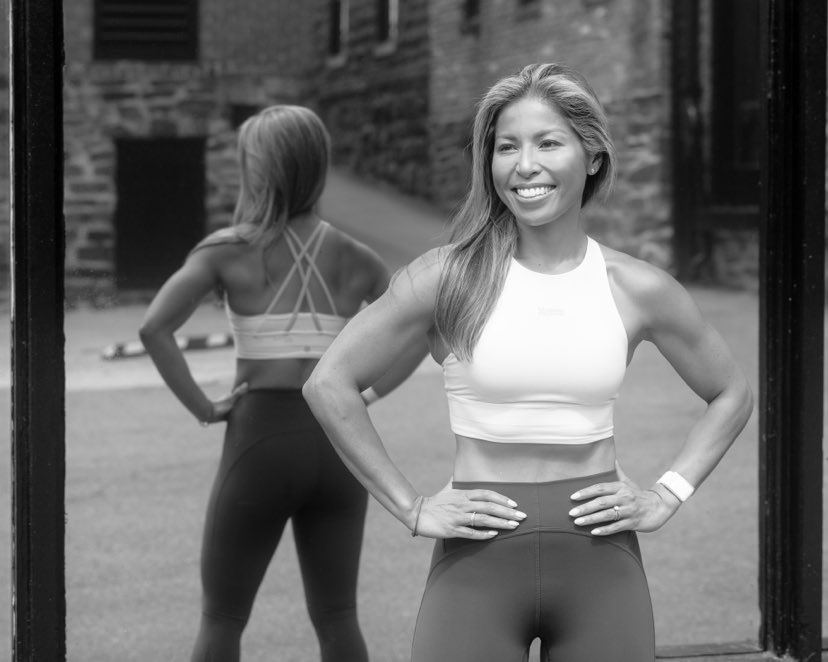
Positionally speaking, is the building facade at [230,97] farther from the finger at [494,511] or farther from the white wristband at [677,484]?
the finger at [494,511]

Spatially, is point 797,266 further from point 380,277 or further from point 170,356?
point 170,356

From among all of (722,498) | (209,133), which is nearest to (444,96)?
(209,133)

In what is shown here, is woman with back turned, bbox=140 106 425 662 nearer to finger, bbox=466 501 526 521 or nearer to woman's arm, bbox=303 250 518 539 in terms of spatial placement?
woman's arm, bbox=303 250 518 539

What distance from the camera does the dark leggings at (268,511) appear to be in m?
2.95

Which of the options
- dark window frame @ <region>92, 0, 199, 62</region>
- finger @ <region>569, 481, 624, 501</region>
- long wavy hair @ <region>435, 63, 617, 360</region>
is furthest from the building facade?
finger @ <region>569, 481, 624, 501</region>

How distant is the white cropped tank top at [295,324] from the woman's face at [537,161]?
934 millimetres

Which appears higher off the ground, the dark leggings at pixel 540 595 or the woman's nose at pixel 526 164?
the woman's nose at pixel 526 164

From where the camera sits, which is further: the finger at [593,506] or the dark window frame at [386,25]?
the dark window frame at [386,25]

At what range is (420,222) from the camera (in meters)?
4.40

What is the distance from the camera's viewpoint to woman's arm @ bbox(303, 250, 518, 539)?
216 cm

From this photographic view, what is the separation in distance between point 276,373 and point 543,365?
3.26ft

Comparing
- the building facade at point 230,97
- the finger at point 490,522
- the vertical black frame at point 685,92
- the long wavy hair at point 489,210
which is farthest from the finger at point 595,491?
the vertical black frame at point 685,92

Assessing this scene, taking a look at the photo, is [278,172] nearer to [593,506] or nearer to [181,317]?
[181,317]

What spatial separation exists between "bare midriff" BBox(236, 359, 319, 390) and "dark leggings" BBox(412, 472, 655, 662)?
943mm
